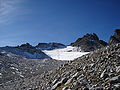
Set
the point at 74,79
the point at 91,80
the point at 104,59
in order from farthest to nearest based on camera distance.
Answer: the point at 104,59
the point at 74,79
the point at 91,80

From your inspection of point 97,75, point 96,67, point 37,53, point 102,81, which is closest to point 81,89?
point 102,81

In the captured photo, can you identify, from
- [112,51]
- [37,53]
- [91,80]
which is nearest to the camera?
[91,80]

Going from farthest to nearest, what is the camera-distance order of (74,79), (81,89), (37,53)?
(37,53) → (74,79) → (81,89)

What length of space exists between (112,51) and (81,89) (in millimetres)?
8882

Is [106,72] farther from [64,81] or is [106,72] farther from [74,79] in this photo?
[64,81]

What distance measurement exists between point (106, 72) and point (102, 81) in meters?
1.65

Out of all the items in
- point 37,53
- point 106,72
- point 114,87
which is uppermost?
point 37,53

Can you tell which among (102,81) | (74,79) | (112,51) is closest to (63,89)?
(74,79)

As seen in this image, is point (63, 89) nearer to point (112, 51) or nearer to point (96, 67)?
point (96, 67)

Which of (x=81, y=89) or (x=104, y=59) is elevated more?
(x=104, y=59)

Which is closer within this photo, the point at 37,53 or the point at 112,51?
the point at 112,51

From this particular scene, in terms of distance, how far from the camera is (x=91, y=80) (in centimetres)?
1838

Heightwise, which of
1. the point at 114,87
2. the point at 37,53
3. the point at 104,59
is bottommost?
the point at 114,87

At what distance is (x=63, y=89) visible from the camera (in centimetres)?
1914
